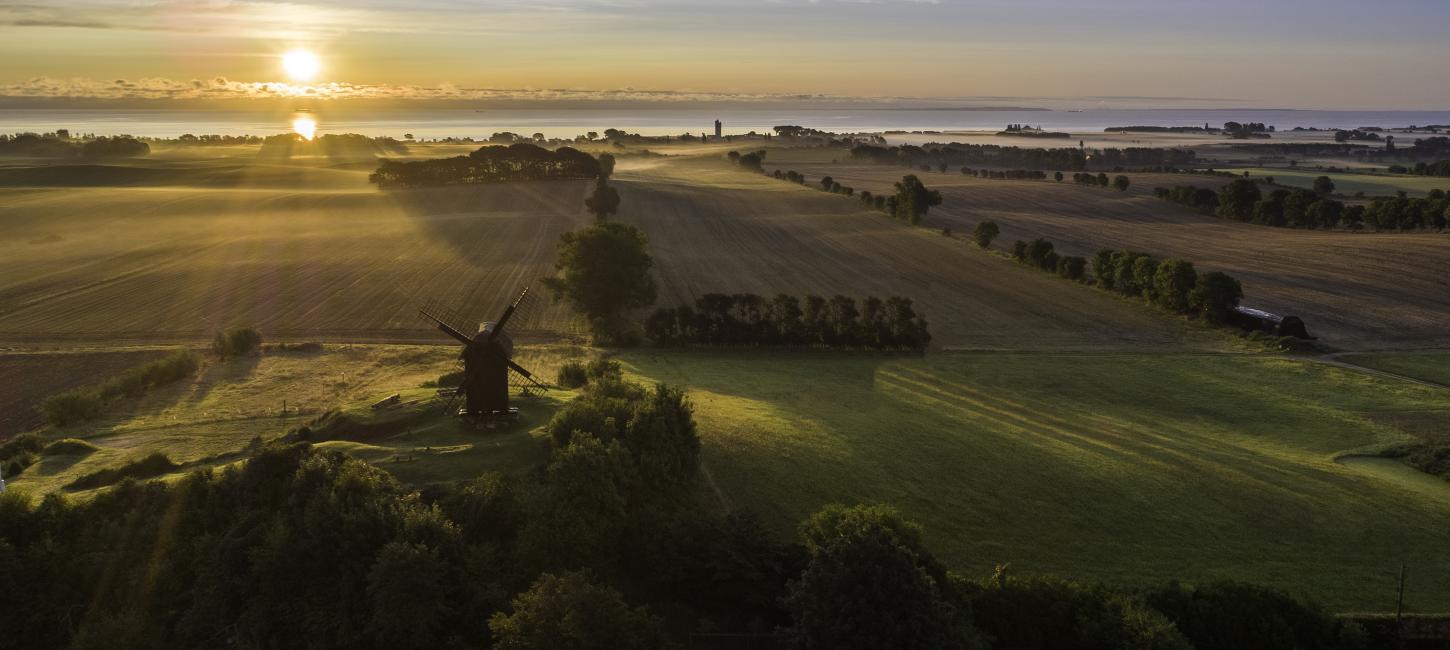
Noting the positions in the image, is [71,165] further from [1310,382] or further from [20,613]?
[1310,382]

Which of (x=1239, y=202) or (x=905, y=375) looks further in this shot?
(x=1239, y=202)

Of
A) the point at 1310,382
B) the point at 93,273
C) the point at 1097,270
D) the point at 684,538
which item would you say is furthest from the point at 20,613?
the point at 1097,270

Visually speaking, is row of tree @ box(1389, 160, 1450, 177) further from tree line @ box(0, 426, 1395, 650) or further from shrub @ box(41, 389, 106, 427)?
shrub @ box(41, 389, 106, 427)

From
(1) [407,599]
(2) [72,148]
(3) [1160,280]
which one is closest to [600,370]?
(1) [407,599]

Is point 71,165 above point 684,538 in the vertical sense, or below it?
above

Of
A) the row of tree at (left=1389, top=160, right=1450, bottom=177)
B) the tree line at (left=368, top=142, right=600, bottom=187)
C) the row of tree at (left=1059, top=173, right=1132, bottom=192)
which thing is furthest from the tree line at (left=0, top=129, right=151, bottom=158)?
the row of tree at (left=1389, top=160, right=1450, bottom=177)

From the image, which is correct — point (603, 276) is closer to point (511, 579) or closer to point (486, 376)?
point (486, 376)
